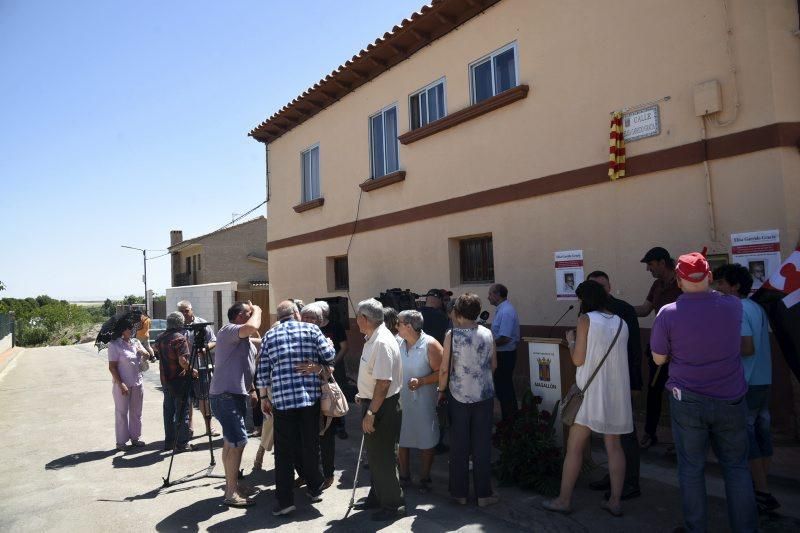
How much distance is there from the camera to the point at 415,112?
9.83 m

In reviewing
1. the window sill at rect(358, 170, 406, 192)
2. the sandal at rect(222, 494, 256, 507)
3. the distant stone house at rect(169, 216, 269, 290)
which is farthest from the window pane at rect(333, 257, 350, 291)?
the distant stone house at rect(169, 216, 269, 290)

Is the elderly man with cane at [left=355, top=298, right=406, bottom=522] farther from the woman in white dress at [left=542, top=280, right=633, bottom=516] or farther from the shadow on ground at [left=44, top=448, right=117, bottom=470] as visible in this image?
the shadow on ground at [left=44, top=448, right=117, bottom=470]

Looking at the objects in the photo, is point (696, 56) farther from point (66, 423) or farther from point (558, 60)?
point (66, 423)

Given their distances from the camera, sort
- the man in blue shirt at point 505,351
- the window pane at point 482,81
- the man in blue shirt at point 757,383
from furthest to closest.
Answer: the window pane at point 482,81, the man in blue shirt at point 505,351, the man in blue shirt at point 757,383

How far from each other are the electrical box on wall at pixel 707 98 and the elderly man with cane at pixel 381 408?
3.94 meters

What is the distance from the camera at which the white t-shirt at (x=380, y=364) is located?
445cm

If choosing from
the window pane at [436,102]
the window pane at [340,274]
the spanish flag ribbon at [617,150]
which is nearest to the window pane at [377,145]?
the window pane at [436,102]

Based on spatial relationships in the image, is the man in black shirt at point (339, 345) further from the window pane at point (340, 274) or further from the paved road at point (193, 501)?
the window pane at point (340, 274)

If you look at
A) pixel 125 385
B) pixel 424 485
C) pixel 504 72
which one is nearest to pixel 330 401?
pixel 424 485

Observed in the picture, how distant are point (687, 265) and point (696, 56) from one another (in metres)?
3.36

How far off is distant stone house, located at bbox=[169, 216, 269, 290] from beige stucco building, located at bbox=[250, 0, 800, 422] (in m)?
24.2

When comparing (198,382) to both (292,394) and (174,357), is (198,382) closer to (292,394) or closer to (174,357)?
(174,357)

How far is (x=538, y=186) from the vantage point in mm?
7379

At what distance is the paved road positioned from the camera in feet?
14.1
